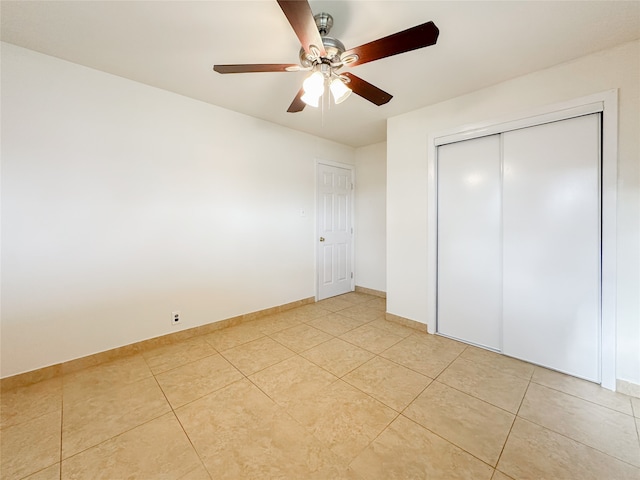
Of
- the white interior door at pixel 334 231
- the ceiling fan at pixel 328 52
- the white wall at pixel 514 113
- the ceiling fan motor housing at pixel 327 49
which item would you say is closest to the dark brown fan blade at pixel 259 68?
the ceiling fan at pixel 328 52

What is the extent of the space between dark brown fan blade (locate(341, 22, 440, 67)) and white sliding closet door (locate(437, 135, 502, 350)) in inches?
61.1

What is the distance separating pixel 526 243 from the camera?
7.36 ft

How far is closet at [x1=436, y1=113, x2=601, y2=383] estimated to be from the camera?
199cm

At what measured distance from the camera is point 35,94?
194cm

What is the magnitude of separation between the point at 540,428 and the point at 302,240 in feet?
9.56

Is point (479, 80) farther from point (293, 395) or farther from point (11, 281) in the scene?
point (11, 281)

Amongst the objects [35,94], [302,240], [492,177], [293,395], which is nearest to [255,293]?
[302,240]

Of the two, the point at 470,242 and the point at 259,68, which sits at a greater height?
the point at 259,68

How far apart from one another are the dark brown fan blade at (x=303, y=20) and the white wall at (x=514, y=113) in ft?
6.03

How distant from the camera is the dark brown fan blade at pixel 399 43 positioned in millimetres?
1189

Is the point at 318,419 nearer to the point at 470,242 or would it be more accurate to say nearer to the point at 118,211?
the point at 470,242

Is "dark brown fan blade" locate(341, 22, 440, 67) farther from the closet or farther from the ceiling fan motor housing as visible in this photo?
the closet

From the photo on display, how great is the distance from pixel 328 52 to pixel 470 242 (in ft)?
7.06

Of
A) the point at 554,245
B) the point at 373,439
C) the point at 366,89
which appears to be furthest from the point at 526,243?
the point at 373,439
